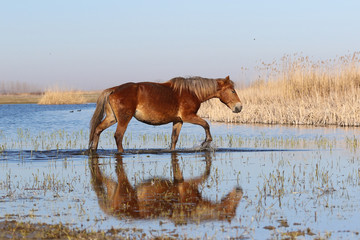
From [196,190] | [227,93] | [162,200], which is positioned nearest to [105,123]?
[227,93]

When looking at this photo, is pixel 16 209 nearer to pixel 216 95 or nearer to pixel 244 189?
pixel 244 189

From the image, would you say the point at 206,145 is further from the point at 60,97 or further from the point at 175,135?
the point at 60,97

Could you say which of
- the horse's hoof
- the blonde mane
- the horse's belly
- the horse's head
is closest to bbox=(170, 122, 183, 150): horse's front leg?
the horse's belly

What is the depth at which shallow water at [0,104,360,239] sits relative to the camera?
190 inches

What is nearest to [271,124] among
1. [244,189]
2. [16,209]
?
[244,189]

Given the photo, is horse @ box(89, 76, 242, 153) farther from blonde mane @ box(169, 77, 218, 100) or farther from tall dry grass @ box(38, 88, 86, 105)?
tall dry grass @ box(38, 88, 86, 105)

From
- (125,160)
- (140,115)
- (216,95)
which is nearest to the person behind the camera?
(125,160)

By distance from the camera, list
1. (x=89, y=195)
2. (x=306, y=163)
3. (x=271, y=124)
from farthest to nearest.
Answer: (x=271, y=124), (x=306, y=163), (x=89, y=195)

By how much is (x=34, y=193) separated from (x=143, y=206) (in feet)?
5.25

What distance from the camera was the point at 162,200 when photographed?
19.8 ft

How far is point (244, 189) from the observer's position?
263 inches

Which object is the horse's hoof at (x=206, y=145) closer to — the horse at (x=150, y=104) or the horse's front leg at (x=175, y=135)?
the horse at (x=150, y=104)

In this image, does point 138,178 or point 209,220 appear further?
point 138,178

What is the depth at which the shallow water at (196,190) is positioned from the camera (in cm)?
483
